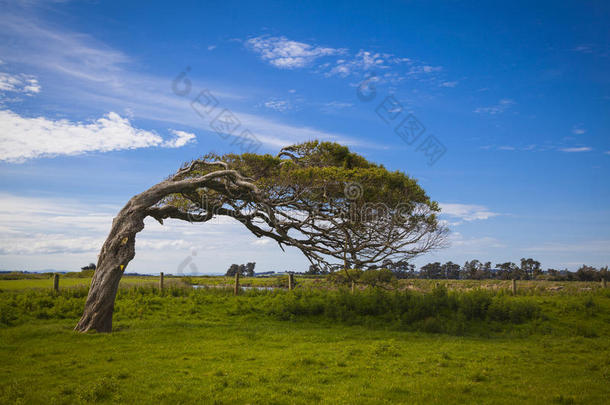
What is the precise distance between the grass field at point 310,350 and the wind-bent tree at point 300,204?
3201 millimetres

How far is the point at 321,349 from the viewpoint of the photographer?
41.6ft

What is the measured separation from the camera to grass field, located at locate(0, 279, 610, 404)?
28.2ft

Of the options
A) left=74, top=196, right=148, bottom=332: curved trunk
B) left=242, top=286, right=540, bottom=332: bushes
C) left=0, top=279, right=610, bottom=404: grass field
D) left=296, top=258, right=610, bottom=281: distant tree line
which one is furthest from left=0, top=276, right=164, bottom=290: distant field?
left=296, top=258, right=610, bottom=281: distant tree line

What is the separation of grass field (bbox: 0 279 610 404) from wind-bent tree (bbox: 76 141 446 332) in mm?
3201

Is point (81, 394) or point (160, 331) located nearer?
point (81, 394)

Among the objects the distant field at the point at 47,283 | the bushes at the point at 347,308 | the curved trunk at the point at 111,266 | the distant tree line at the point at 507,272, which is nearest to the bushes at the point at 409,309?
the bushes at the point at 347,308

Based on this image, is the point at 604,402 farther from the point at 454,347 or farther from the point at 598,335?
the point at 598,335

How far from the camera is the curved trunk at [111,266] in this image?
1494 cm

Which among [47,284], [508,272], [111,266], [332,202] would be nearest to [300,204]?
[332,202]

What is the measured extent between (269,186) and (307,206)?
197 centimetres

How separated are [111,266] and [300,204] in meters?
8.16

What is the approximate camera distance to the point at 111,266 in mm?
15422

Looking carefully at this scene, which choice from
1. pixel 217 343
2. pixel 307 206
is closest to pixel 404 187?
pixel 307 206

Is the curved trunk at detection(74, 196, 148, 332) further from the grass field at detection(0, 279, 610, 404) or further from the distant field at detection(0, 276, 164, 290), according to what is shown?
the distant field at detection(0, 276, 164, 290)
